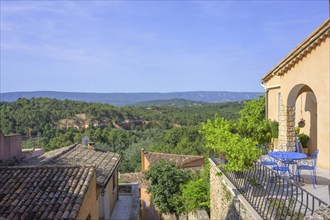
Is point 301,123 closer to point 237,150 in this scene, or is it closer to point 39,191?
point 237,150

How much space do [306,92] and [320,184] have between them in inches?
213

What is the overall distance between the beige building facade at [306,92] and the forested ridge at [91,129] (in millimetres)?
19206

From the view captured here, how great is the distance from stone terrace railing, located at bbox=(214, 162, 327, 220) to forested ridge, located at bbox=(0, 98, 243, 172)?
77.9ft

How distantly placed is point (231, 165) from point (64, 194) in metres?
4.24

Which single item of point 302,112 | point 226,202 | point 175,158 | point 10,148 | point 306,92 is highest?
point 306,92

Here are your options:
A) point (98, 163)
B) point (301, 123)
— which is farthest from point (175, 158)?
point (301, 123)

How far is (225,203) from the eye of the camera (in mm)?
8742

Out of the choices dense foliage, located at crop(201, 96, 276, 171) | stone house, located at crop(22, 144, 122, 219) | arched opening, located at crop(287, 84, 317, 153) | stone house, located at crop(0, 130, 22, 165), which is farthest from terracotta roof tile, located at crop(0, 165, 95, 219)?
arched opening, located at crop(287, 84, 317, 153)

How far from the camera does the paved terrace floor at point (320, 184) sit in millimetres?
6942

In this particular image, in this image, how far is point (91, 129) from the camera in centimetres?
4528

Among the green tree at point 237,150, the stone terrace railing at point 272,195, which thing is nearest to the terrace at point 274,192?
the stone terrace railing at point 272,195

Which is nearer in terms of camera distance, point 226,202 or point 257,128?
point 226,202

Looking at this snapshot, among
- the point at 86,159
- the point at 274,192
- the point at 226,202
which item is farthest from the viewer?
the point at 86,159

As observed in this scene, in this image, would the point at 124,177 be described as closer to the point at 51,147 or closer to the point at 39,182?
the point at 51,147
